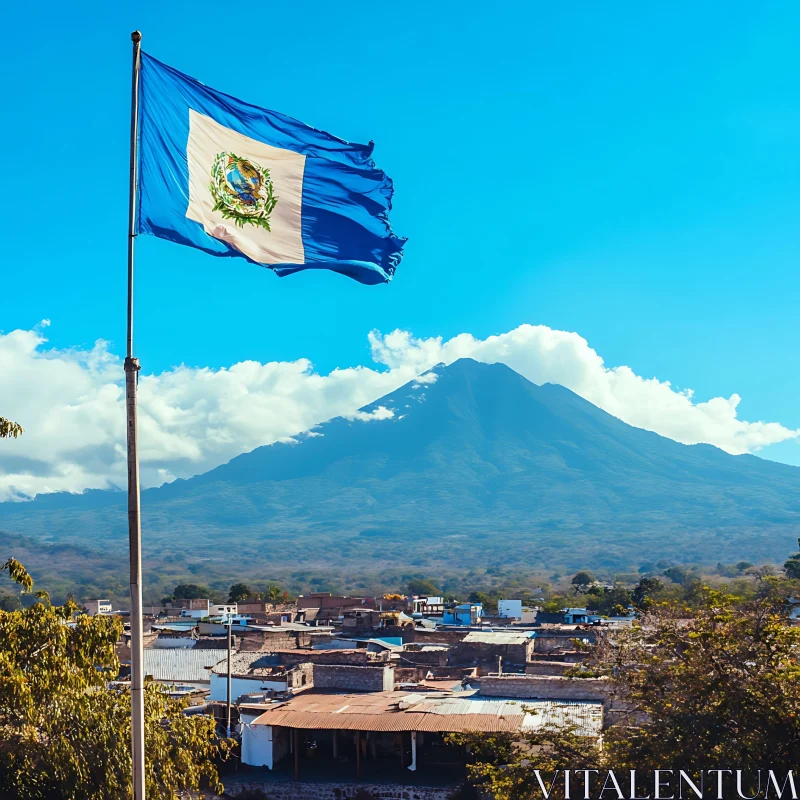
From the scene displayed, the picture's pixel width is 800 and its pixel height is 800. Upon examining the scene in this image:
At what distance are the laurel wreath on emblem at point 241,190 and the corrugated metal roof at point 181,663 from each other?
20588 millimetres

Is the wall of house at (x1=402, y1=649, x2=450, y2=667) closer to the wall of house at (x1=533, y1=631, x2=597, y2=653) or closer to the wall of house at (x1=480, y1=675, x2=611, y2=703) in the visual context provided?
the wall of house at (x1=533, y1=631, x2=597, y2=653)

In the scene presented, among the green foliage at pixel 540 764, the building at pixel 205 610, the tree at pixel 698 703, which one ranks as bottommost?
the building at pixel 205 610

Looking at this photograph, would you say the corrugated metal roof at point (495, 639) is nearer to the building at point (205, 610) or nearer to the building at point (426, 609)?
the building at point (205, 610)

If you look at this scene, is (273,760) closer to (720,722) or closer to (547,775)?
(547,775)

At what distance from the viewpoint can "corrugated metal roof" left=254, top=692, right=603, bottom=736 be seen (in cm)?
1791

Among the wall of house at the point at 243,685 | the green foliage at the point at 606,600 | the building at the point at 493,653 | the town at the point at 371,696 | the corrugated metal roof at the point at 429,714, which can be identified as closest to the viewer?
the corrugated metal roof at the point at 429,714

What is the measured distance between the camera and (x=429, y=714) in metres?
18.6

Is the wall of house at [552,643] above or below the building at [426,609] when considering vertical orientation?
above

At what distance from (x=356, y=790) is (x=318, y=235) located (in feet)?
42.0

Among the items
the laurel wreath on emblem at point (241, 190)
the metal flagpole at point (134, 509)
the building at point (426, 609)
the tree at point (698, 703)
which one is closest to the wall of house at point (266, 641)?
the tree at point (698, 703)

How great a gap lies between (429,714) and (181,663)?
12613 millimetres

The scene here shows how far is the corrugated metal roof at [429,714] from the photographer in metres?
17.9

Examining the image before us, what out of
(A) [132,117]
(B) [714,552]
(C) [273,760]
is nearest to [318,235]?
(A) [132,117]

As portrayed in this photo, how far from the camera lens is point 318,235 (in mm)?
9398
